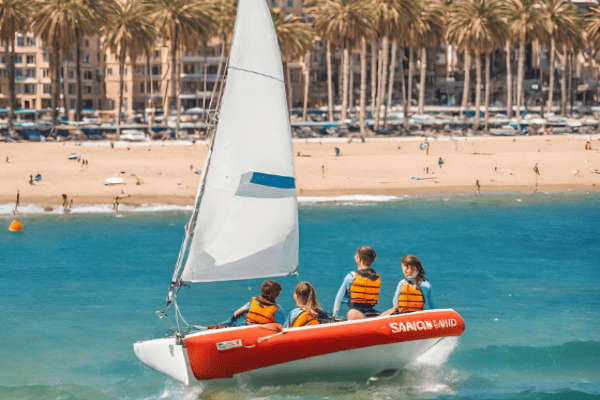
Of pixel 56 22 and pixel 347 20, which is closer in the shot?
pixel 56 22

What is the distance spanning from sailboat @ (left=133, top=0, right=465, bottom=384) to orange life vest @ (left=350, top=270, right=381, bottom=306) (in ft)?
1.44

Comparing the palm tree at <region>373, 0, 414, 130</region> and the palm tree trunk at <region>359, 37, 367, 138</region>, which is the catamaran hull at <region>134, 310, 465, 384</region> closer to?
the palm tree trunk at <region>359, 37, 367, 138</region>

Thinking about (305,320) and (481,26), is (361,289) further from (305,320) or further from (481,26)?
(481,26)

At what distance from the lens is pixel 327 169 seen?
48.3 metres

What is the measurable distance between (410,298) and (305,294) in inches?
76.0

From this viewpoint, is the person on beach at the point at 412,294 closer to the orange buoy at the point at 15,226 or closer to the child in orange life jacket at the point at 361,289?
the child in orange life jacket at the point at 361,289

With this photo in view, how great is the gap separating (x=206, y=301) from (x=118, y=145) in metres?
36.7

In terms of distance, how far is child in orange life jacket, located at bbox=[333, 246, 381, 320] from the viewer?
41.7ft

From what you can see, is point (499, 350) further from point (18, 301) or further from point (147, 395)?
point (18, 301)

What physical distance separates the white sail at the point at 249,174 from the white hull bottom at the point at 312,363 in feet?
4.57

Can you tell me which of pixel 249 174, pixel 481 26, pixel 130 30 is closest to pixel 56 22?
pixel 130 30

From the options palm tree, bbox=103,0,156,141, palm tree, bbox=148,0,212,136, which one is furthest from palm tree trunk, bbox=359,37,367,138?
palm tree, bbox=103,0,156,141

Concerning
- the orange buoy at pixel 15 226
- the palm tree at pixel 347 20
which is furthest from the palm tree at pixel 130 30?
the orange buoy at pixel 15 226

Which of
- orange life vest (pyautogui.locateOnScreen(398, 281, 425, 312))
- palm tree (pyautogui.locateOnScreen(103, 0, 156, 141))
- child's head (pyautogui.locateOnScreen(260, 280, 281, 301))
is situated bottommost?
orange life vest (pyautogui.locateOnScreen(398, 281, 425, 312))
